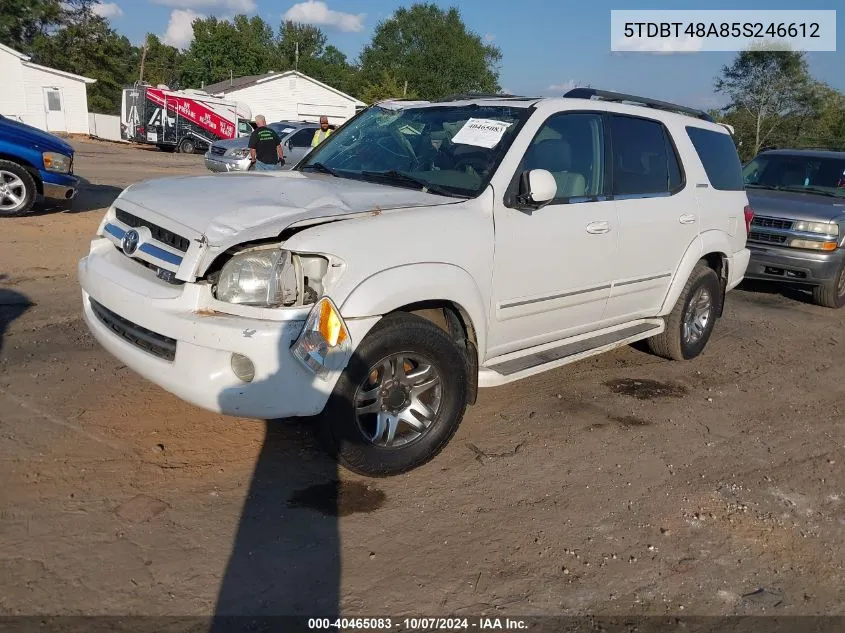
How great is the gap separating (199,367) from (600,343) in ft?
8.99

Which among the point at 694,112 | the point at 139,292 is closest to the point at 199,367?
the point at 139,292

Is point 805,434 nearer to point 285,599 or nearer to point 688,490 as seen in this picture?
point 688,490

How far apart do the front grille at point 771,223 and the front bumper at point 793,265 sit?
243 mm

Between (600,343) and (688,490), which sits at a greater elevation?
(600,343)

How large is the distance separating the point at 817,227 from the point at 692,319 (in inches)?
137

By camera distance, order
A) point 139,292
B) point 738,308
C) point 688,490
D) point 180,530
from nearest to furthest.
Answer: point 180,530 → point 139,292 → point 688,490 → point 738,308

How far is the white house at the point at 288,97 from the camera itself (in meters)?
44.8

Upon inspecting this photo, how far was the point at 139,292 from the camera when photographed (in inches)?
132

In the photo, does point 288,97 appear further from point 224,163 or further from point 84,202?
point 84,202

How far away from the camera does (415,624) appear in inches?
106

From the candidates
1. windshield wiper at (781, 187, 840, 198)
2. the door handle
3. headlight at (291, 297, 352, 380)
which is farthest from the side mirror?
windshield wiper at (781, 187, 840, 198)

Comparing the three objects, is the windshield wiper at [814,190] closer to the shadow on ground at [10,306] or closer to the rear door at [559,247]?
the rear door at [559,247]

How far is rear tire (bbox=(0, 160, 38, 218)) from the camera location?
10195 millimetres

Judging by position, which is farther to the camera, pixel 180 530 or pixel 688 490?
pixel 688 490
